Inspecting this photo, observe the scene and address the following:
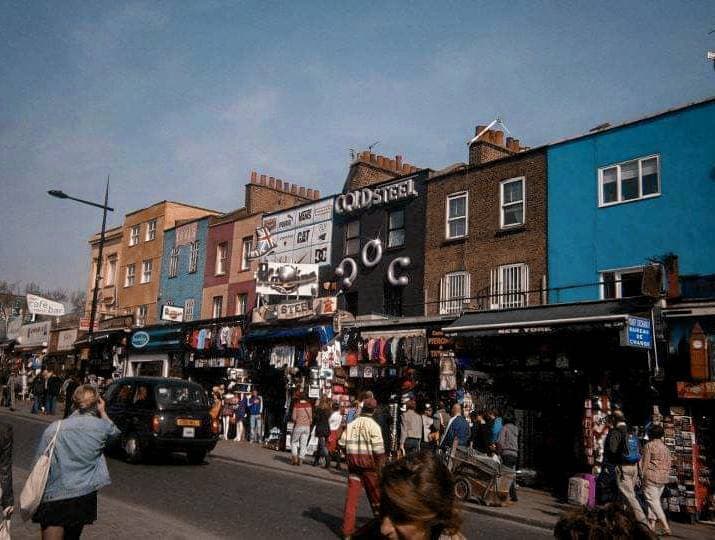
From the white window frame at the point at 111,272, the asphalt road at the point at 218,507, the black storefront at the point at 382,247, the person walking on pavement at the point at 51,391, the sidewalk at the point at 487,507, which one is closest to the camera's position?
the asphalt road at the point at 218,507

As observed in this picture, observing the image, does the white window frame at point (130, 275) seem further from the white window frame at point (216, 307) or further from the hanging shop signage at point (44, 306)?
the white window frame at point (216, 307)

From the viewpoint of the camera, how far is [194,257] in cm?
3519

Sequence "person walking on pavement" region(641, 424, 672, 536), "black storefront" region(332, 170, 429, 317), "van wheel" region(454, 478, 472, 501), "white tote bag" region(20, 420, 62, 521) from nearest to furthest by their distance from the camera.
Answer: "white tote bag" region(20, 420, 62, 521), "person walking on pavement" region(641, 424, 672, 536), "van wheel" region(454, 478, 472, 501), "black storefront" region(332, 170, 429, 317)

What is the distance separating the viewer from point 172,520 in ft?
29.8

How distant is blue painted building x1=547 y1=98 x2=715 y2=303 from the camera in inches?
671

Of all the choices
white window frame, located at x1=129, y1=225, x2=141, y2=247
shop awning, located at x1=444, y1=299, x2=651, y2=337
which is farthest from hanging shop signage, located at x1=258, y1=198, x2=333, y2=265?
white window frame, located at x1=129, y1=225, x2=141, y2=247

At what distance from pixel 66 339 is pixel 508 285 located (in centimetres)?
3336

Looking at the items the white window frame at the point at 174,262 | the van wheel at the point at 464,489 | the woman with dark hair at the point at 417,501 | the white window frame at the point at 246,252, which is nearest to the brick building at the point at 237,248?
the white window frame at the point at 246,252

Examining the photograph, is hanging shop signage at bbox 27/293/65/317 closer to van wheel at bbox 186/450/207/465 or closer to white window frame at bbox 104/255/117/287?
white window frame at bbox 104/255/117/287

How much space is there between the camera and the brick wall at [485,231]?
66.2 ft

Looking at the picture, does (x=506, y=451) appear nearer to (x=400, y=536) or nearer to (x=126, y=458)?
(x=126, y=458)

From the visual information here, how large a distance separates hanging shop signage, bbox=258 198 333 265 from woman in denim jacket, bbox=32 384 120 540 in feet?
69.7

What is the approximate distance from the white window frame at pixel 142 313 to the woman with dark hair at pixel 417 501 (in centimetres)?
3692

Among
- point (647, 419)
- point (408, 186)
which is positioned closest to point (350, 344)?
point (408, 186)
